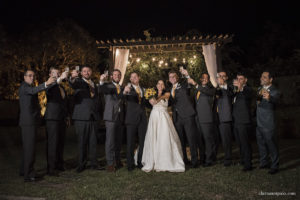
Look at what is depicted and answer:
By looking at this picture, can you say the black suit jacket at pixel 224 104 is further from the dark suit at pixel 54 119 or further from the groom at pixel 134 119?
the dark suit at pixel 54 119

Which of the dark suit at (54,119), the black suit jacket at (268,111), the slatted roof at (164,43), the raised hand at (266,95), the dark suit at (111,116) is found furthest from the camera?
the slatted roof at (164,43)

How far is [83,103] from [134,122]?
118 cm

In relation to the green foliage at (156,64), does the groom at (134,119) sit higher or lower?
lower

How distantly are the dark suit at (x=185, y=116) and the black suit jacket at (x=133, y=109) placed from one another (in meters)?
0.77

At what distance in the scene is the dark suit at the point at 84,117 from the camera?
5402 millimetres

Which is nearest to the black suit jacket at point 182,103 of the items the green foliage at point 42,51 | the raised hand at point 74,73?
the raised hand at point 74,73

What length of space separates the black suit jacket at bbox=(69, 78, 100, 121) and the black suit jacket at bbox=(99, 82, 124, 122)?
0.27 meters

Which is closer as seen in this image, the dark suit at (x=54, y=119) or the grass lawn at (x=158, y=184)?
the grass lawn at (x=158, y=184)

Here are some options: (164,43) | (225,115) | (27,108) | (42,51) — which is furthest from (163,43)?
(42,51)

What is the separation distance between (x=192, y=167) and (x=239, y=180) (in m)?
1.26

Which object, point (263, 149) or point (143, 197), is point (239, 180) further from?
point (143, 197)

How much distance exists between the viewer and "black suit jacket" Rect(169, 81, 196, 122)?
5.66 meters

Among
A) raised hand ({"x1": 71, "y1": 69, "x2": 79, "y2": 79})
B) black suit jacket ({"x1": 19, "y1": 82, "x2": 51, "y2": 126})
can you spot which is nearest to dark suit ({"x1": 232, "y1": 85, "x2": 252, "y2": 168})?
raised hand ({"x1": 71, "y1": 69, "x2": 79, "y2": 79})

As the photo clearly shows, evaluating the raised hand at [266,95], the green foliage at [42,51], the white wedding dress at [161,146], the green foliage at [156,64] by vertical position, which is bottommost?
the white wedding dress at [161,146]
